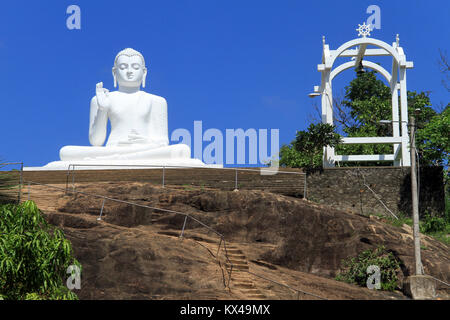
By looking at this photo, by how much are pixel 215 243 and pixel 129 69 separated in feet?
39.8

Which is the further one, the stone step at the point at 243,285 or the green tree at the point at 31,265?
the stone step at the point at 243,285

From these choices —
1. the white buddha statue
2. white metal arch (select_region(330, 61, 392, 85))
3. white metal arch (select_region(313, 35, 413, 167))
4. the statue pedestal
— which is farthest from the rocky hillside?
white metal arch (select_region(330, 61, 392, 85))

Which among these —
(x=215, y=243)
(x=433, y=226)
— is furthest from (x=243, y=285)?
(x=433, y=226)

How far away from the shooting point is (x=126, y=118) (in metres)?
26.7

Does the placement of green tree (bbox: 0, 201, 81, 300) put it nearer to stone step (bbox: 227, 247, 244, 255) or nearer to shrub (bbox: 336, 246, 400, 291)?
stone step (bbox: 227, 247, 244, 255)

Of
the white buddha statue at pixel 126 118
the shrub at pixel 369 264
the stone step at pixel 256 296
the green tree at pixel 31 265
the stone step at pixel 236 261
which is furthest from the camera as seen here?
the white buddha statue at pixel 126 118

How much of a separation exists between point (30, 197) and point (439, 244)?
11.8 metres

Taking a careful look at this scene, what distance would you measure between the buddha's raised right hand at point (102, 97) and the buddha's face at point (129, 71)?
782mm

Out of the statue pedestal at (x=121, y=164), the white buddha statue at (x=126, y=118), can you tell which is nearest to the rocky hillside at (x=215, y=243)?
the statue pedestal at (x=121, y=164)

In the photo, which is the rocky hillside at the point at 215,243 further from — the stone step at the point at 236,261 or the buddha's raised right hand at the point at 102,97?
the buddha's raised right hand at the point at 102,97

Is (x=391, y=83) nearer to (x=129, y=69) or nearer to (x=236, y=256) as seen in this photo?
(x=129, y=69)

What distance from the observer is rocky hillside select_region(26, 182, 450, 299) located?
575 inches

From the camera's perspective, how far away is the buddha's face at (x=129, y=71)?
89.4 ft
